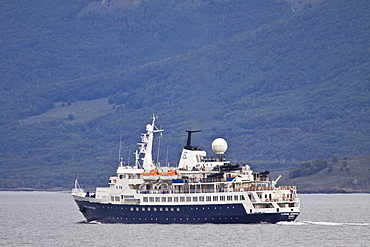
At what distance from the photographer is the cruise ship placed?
90625mm

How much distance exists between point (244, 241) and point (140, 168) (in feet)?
68.1

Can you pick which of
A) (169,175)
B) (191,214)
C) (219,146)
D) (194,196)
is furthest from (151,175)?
(219,146)

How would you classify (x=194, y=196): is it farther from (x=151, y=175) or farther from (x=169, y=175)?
(x=151, y=175)

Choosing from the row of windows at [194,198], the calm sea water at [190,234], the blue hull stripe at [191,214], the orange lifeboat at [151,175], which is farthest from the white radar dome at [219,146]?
the calm sea water at [190,234]

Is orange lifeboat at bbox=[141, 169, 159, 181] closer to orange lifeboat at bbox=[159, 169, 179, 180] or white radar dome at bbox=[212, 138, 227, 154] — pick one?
orange lifeboat at bbox=[159, 169, 179, 180]

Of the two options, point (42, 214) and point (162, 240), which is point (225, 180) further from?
point (42, 214)

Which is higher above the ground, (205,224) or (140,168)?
(140,168)

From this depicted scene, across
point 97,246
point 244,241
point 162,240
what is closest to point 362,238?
point 244,241

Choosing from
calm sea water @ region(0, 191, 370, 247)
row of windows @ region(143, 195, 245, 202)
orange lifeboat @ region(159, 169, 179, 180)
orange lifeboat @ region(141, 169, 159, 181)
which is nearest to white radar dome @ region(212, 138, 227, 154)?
orange lifeboat @ region(159, 169, 179, 180)

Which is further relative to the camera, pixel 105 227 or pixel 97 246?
pixel 105 227

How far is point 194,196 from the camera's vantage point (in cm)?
9138

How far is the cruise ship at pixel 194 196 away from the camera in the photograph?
297 ft

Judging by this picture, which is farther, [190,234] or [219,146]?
[219,146]

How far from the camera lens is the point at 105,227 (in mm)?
94312
